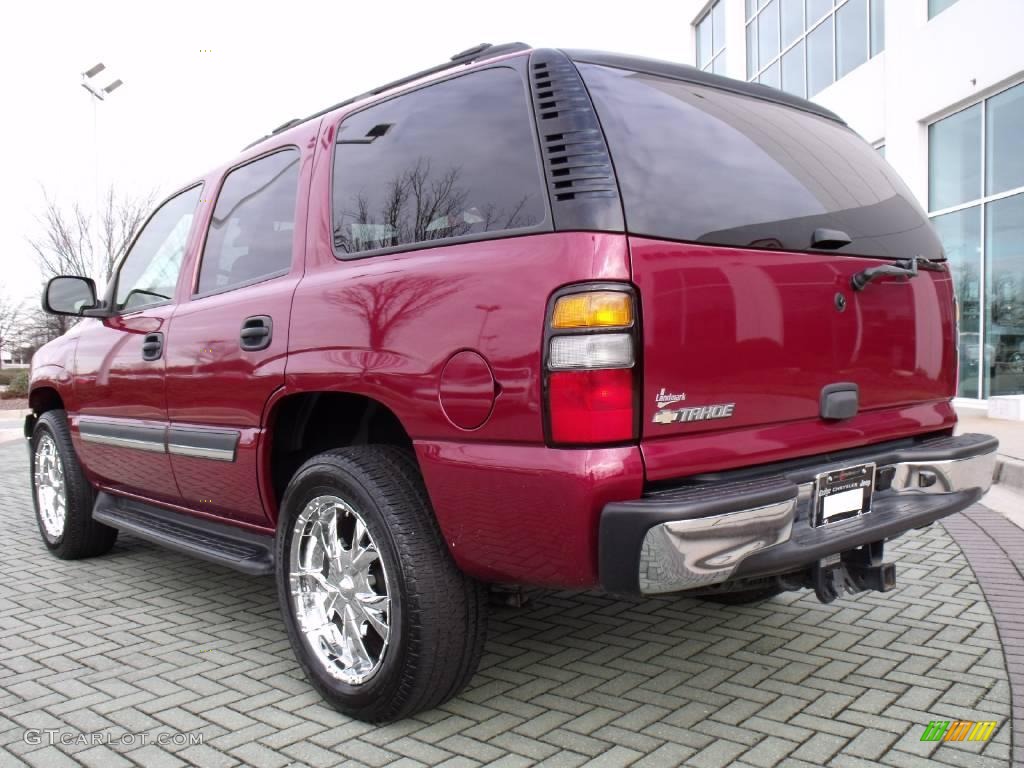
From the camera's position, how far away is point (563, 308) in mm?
2264

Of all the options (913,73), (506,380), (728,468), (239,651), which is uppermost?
(913,73)

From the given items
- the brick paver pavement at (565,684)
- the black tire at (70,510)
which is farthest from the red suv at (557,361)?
the black tire at (70,510)

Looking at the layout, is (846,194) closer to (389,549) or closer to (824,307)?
(824,307)

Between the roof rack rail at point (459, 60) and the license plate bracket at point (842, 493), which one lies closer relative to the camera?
the license plate bracket at point (842, 493)

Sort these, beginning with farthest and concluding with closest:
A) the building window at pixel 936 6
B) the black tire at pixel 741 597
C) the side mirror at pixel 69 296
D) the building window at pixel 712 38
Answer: the building window at pixel 712 38 → the building window at pixel 936 6 → the side mirror at pixel 69 296 → the black tire at pixel 741 597

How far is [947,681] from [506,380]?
6.39 ft

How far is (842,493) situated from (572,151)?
4.10 feet

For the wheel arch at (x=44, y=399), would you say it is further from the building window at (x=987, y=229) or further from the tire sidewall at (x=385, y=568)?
the building window at (x=987, y=229)

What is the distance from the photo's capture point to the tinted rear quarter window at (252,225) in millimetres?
3373

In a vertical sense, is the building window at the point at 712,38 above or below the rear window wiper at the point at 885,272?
above

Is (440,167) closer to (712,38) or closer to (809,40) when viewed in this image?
(809,40)

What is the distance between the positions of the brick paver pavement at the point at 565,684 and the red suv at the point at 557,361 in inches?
9.4

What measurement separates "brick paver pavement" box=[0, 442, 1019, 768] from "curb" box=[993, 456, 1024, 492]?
274 centimetres

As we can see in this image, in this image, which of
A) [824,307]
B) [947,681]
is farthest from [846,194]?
[947,681]
